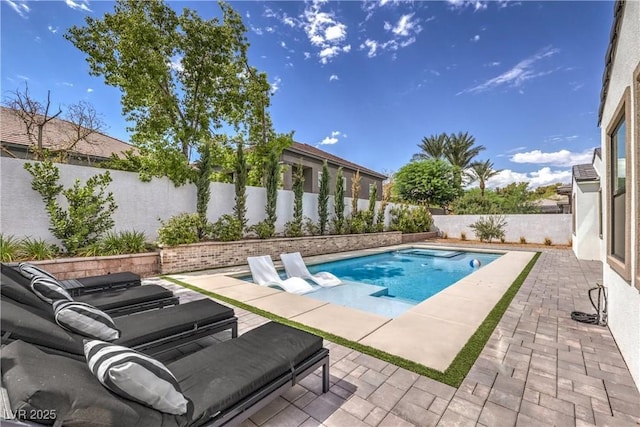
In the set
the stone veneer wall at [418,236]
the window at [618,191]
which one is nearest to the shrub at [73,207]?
the window at [618,191]

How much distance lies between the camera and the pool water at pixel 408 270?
8.30 metres

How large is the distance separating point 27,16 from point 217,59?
5.52 metres

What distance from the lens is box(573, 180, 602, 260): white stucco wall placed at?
1034cm

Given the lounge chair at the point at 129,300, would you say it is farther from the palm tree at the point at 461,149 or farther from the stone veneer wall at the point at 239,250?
the palm tree at the point at 461,149

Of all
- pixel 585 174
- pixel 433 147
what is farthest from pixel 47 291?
pixel 433 147

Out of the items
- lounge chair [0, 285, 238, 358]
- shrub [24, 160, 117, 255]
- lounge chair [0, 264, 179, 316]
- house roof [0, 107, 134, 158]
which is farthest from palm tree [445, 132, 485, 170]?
lounge chair [0, 285, 238, 358]

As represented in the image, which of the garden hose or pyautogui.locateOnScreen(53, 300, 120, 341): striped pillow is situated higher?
pyautogui.locateOnScreen(53, 300, 120, 341): striped pillow

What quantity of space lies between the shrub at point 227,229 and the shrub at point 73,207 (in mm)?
3010

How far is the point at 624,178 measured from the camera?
131 inches

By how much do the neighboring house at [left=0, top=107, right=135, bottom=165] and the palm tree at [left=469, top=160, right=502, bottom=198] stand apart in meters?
30.5

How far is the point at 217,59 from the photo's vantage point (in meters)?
11.4

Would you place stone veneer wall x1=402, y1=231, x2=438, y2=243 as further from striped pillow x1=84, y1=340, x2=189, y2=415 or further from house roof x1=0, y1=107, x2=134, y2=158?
striped pillow x1=84, y1=340, x2=189, y2=415

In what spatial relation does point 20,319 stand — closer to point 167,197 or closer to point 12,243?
point 12,243

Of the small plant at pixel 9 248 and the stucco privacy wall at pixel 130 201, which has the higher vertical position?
the stucco privacy wall at pixel 130 201
